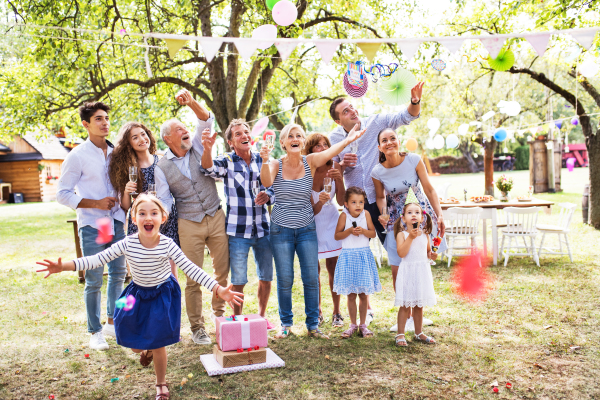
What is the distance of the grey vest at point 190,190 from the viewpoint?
373 centimetres

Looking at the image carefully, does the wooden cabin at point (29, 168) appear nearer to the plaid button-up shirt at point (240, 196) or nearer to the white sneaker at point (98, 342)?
the white sneaker at point (98, 342)

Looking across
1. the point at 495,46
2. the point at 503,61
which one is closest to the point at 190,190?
the point at 495,46

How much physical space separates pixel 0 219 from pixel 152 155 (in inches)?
603

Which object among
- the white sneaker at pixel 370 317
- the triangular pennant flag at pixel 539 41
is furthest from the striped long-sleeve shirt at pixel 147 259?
the triangular pennant flag at pixel 539 41

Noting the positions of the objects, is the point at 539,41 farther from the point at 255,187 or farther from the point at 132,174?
the point at 132,174

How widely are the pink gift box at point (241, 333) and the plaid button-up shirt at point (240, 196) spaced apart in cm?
72

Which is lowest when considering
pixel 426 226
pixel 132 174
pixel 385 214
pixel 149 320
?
pixel 149 320

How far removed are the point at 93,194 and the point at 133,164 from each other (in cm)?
44

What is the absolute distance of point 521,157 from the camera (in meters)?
35.3

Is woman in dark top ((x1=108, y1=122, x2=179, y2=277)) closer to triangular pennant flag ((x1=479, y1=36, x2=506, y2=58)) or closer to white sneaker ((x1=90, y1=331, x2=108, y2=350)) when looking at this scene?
white sneaker ((x1=90, y1=331, x2=108, y2=350))

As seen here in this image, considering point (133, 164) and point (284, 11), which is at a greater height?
point (284, 11)

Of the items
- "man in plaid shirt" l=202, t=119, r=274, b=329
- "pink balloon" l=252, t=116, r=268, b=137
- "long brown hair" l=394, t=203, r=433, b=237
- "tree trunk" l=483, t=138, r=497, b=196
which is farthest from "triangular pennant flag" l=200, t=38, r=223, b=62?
"tree trunk" l=483, t=138, r=497, b=196

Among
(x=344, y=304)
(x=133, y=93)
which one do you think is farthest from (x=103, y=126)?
(x=133, y=93)

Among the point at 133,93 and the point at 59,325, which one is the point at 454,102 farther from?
the point at 59,325
